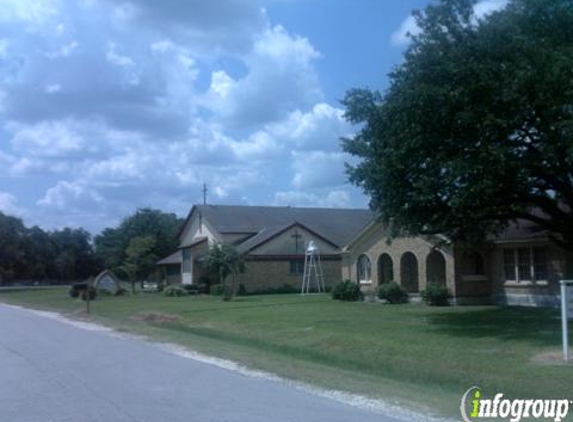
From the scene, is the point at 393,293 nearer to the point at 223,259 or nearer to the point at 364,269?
the point at 364,269

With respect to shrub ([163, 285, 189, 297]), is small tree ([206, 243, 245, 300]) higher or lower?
higher

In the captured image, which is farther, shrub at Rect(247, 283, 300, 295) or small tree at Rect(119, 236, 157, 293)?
small tree at Rect(119, 236, 157, 293)

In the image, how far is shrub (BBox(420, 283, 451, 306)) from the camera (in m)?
32.8

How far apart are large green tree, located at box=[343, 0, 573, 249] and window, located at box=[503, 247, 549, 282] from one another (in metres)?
7.75

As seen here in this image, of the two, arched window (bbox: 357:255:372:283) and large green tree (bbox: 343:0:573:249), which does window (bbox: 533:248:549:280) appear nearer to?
large green tree (bbox: 343:0:573:249)

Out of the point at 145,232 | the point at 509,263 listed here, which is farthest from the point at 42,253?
the point at 509,263

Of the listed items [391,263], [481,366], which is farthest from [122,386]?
[391,263]

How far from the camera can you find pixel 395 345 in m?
19.3

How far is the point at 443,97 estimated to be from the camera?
20266mm

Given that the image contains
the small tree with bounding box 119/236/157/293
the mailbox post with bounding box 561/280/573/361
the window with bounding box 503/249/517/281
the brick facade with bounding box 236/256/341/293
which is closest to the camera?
the mailbox post with bounding box 561/280/573/361

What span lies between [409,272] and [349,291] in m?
3.30

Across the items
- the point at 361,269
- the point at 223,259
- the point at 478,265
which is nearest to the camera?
the point at 478,265

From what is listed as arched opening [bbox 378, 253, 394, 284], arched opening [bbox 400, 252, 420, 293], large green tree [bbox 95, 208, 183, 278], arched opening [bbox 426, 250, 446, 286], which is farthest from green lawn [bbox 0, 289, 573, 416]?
large green tree [bbox 95, 208, 183, 278]

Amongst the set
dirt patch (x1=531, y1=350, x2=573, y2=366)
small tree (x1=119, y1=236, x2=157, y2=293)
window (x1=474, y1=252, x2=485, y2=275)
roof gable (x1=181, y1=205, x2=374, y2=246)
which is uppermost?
roof gable (x1=181, y1=205, x2=374, y2=246)
